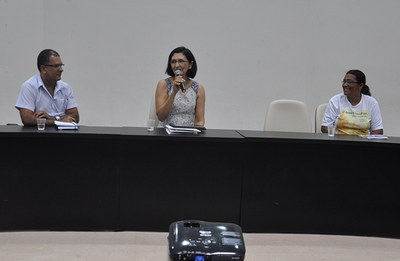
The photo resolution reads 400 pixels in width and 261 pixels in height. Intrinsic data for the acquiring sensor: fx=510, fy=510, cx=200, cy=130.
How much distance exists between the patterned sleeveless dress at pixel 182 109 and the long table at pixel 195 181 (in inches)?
21.6

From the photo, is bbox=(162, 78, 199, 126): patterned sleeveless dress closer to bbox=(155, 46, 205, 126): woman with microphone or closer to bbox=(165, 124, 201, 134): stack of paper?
bbox=(155, 46, 205, 126): woman with microphone

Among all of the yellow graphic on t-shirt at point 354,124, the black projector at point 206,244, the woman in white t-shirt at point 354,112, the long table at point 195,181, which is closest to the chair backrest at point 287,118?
the woman in white t-shirt at point 354,112

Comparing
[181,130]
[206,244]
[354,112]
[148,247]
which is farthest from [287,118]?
[206,244]

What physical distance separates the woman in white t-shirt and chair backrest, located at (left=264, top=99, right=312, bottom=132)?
0.15 meters

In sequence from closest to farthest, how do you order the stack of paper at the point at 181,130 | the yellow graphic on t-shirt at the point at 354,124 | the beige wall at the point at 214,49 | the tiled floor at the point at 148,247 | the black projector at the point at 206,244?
the black projector at the point at 206,244, the tiled floor at the point at 148,247, the stack of paper at the point at 181,130, the yellow graphic on t-shirt at the point at 354,124, the beige wall at the point at 214,49

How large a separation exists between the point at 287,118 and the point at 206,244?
2826 mm

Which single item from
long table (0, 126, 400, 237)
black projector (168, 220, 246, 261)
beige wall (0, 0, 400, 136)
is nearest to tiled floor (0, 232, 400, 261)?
long table (0, 126, 400, 237)

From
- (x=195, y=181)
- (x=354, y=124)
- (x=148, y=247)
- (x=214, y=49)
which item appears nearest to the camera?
(x=148, y=247)

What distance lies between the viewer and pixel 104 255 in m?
2.56

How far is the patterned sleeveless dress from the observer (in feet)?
11.9

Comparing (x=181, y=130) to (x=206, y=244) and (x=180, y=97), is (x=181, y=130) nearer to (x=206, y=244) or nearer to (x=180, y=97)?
(x=180, y=97)

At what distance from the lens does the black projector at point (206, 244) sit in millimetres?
1215

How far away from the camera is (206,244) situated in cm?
123

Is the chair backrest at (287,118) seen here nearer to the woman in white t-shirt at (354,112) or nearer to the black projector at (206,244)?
the woman in white t-shirt at (354,112)
